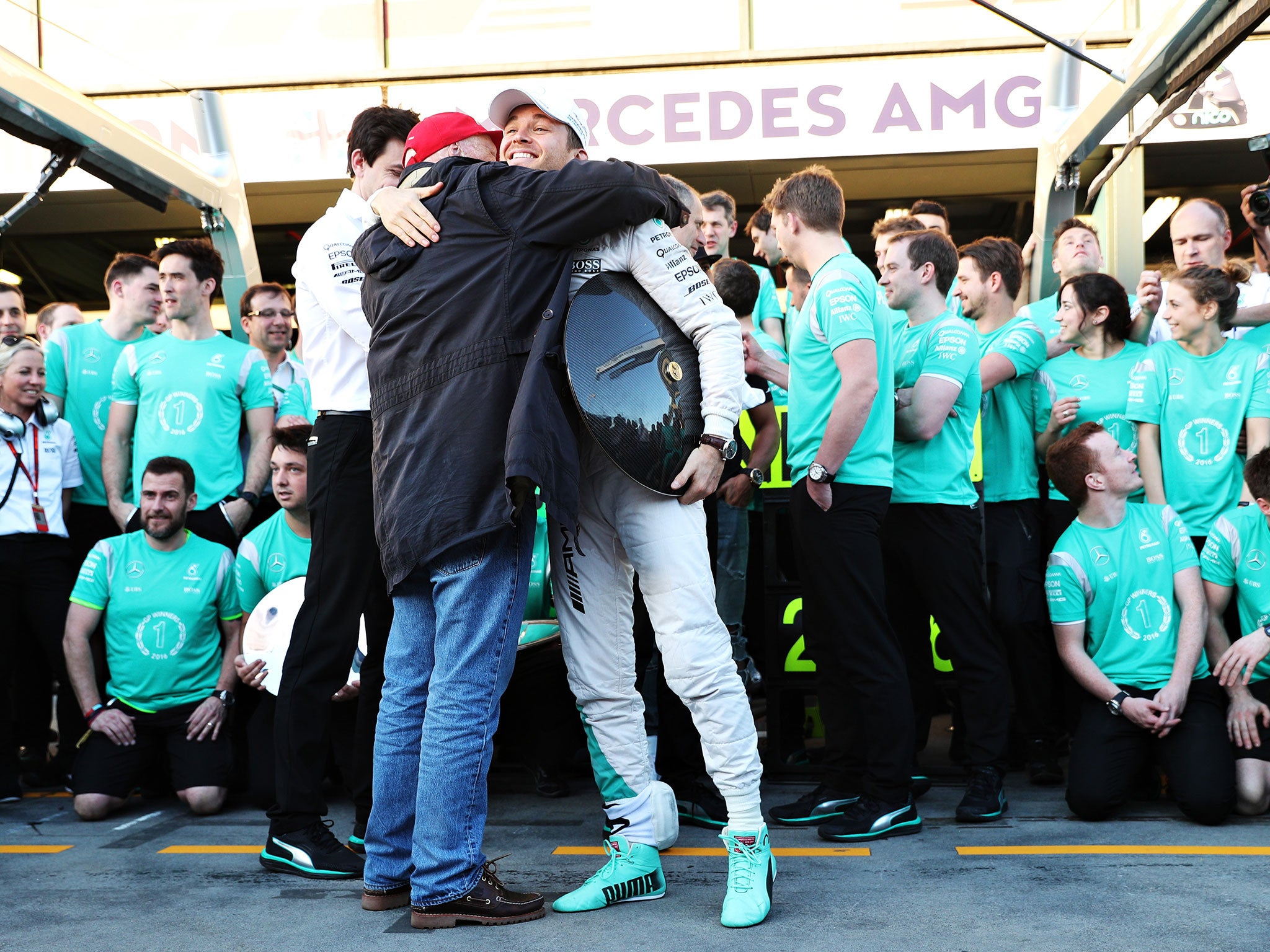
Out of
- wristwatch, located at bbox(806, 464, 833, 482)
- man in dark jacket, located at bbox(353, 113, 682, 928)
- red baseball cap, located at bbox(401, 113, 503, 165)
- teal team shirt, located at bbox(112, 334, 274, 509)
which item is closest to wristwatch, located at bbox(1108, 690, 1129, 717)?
wristwatch, located at bbox(806, 464, 833, 482)

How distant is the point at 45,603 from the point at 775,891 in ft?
10.8

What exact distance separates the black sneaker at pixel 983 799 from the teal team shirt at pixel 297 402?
3.25 meters

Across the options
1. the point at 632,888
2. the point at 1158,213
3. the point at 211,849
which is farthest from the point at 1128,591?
the point at 1158,213

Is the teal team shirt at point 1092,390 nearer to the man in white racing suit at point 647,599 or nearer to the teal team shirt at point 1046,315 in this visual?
the teal team shirt at point 1046,315

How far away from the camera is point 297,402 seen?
5.43 m

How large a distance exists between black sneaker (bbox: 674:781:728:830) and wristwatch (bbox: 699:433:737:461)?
4.58ft

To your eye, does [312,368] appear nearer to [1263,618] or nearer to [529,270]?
[529,270]

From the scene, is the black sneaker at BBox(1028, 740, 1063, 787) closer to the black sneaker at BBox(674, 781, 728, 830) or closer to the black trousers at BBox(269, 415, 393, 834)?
the black sneaker at BBox(674, 781, 728, 830)

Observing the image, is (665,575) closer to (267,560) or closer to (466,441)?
(466,441)

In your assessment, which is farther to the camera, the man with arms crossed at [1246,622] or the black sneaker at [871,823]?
the man with arms crossed at [1246,622]

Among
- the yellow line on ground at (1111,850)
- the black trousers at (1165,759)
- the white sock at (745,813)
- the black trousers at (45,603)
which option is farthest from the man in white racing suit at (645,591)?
the black trousers at (45,603)

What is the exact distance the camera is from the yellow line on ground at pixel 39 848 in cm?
364

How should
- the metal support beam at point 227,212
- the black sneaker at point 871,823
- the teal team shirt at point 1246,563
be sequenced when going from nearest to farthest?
the black sneaker at point 871,823, the teal team shirt at point 1246,563, the metal support beam at point 227,212

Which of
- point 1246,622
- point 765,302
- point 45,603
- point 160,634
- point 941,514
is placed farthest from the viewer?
point 765,302
